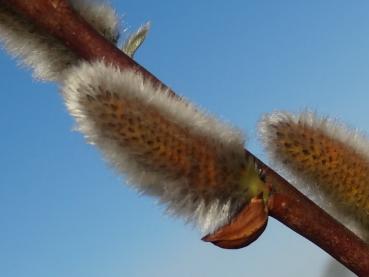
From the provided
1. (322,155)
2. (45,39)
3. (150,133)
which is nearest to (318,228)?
(322,155)

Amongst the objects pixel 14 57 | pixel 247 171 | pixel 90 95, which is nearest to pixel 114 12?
pixel 14 57

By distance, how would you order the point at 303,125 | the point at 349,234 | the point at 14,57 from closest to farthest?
the point at 349,234 < the point at 303,125 < the point at 14,57

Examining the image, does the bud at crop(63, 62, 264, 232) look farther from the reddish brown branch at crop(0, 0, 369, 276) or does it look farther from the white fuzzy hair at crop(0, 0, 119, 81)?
the white fuzzy hair at crop(0, 0, 119, 81)

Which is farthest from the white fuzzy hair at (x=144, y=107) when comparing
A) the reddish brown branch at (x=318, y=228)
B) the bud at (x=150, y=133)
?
the reddish brown branch at (x=318, y=228)

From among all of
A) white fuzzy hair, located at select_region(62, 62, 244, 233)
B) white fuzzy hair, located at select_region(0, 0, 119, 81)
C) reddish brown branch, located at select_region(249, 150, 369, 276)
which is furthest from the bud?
white fuzzy hair, located at select_region(0, 0, 119, 81)

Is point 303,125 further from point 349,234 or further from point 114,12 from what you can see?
point 114,12

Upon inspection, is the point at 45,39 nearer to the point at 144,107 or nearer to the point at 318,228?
the point at 144,107

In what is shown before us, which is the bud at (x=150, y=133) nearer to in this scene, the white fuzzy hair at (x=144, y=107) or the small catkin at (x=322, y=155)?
the white fuzzy hair at (x=144, y=107)
